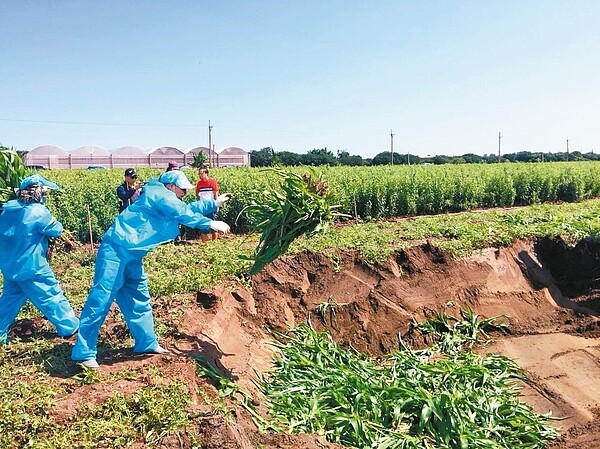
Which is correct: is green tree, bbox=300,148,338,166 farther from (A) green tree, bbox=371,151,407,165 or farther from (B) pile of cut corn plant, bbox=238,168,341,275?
(B) pile of cut corn plant, bbox=238,168,341,275

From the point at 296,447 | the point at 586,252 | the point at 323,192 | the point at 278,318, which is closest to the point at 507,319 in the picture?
the point at 586,252

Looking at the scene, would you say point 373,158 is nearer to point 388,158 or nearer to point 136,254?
point 388,158

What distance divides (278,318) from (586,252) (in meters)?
6.20

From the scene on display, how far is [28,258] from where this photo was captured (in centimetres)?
586

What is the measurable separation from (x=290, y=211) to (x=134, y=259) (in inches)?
64.5

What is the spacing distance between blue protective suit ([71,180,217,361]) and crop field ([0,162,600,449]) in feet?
0.97

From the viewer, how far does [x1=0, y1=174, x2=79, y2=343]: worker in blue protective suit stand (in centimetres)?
586

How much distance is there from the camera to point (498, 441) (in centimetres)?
529

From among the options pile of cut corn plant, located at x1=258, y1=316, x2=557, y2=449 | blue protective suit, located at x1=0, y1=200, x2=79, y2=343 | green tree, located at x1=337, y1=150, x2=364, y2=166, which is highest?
green tree, located at x1=337, y1=150, x2=364, y2=166

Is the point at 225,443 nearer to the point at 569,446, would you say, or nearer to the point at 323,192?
the point at 323,192

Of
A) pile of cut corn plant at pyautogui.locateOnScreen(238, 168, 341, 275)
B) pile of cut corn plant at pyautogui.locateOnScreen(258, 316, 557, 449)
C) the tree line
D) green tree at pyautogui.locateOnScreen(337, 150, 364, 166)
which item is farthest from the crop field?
green tree at pyautogui.locateOnScreen(337, 150, 364, 166)

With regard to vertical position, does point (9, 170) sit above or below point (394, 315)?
above

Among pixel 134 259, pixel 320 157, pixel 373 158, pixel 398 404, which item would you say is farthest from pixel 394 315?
pixel 373 158

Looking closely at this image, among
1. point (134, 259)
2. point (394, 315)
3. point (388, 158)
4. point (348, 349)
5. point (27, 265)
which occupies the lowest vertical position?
point (348, 349)
